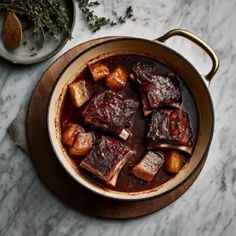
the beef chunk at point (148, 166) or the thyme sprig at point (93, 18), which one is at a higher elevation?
the thyme sprig at point (93, 18)

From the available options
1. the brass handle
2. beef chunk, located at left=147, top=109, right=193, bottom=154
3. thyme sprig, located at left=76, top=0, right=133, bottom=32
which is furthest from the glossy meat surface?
thyme sprig, located at left=76, top=0, right=133, bottom=32

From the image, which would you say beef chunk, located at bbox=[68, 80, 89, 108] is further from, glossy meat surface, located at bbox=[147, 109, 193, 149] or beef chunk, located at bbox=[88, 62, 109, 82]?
glossy meat surface, located at bbox=[147, 109, 193, 149]

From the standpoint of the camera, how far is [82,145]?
274 centimetres

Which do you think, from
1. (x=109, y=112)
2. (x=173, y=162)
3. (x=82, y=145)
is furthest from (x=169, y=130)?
(x=82, y=145)

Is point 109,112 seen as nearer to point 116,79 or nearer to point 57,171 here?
point 116,79

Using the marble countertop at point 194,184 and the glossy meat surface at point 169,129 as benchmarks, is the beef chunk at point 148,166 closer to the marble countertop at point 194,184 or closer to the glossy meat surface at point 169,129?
the glossy meat surface at point 169,129

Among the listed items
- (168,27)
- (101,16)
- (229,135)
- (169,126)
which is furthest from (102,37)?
(229,135)

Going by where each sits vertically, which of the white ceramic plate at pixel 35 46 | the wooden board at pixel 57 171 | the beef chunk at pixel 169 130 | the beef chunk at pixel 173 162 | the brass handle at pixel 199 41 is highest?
→ the brass handle at pixel 199 41

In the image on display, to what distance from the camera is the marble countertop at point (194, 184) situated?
287cm

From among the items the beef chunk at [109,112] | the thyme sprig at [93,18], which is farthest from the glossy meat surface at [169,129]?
the thyme sprig at [93,18]

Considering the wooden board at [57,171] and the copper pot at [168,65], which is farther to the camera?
the wooden board at [57,171]

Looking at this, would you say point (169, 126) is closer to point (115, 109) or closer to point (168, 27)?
point (115, 109)

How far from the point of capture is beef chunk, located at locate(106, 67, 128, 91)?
2.78 metres

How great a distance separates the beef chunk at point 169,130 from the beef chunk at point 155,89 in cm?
4
